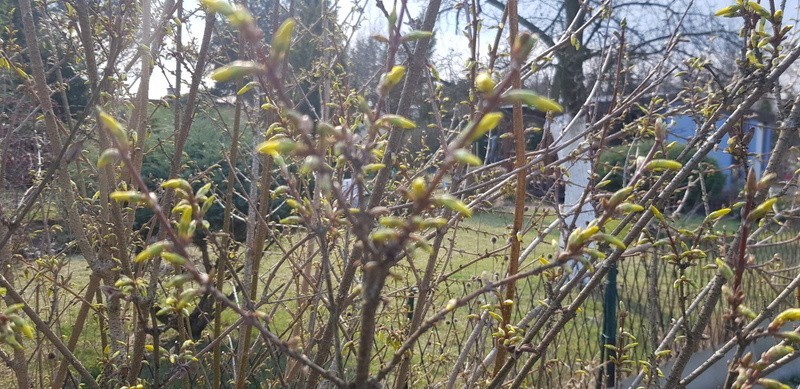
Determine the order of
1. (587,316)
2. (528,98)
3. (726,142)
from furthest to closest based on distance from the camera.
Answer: (587,316)
(726,142)
(528,98)

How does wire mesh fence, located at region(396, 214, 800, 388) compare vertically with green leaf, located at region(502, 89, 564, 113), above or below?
below

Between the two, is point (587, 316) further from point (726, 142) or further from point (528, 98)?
point (528, 98)

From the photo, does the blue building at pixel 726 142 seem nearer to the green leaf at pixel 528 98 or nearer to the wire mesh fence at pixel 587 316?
the wire mesh fence at pixel 587 316

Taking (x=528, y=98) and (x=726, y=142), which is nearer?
(x=528, y=98)

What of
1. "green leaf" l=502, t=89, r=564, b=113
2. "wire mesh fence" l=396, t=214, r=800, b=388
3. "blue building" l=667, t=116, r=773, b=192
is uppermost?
"blue building" l=667, t=116, r=773, b=192

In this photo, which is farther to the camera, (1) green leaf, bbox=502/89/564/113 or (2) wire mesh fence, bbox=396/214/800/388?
(2) wire mesh fence, bbox=396/214/800/388

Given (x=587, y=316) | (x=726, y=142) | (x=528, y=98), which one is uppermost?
(x=726, y=142)

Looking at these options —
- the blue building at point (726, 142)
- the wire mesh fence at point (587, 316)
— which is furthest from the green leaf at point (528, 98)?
the wire mesh fence at point (587, 316)

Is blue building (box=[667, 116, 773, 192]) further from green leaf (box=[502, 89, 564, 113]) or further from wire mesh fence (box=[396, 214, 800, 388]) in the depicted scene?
green leaf (box=[502, 89, 564, 113])

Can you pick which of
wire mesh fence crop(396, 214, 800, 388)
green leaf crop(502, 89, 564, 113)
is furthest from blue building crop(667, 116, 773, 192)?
green leaf crop(502, 89, 564, 113)

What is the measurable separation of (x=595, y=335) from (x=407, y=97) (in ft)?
15.7

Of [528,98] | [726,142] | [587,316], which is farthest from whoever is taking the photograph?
[587,316]

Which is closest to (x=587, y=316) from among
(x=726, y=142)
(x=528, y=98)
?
(x=726, y=142)

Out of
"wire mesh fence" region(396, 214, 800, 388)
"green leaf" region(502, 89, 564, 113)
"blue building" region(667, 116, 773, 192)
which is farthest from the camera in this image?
"wire mesh fence" region(396, 214, 800, 388)
